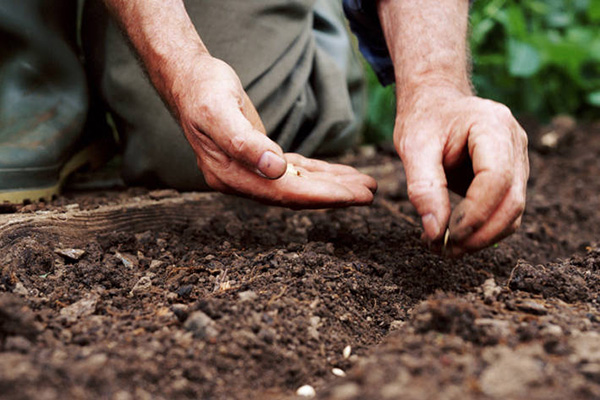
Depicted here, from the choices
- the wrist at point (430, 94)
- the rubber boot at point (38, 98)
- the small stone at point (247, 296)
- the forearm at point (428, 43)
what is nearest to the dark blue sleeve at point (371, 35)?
the forearm at point (428, 43)

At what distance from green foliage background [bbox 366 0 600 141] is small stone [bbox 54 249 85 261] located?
2.41 metres

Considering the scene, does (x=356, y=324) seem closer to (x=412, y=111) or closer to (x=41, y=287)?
(x=412, y=111)

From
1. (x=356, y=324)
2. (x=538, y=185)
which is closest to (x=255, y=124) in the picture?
(x=356, y=324)

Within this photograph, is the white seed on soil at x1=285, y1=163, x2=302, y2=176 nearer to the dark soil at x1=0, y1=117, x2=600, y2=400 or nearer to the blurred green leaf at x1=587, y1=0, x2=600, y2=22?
the dark soil at x1=0, y1=117, x2=600, y2=400

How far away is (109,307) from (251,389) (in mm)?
391

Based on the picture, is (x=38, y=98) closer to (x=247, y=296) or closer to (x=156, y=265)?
(x=156, y=265)

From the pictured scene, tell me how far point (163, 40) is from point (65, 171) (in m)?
0.78

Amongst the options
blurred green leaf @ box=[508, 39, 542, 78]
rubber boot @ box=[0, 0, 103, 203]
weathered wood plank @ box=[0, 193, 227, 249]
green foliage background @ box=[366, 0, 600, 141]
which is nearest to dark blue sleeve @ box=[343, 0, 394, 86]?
weathered wood plank @ box=[0, 193, 227, 249]

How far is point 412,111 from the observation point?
53.9 inches

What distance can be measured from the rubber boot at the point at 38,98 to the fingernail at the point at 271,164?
2.87ft

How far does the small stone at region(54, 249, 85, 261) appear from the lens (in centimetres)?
130

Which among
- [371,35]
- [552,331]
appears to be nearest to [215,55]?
[371,35]

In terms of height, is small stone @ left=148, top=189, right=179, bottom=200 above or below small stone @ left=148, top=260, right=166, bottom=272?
below

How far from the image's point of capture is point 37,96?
1835 mm
